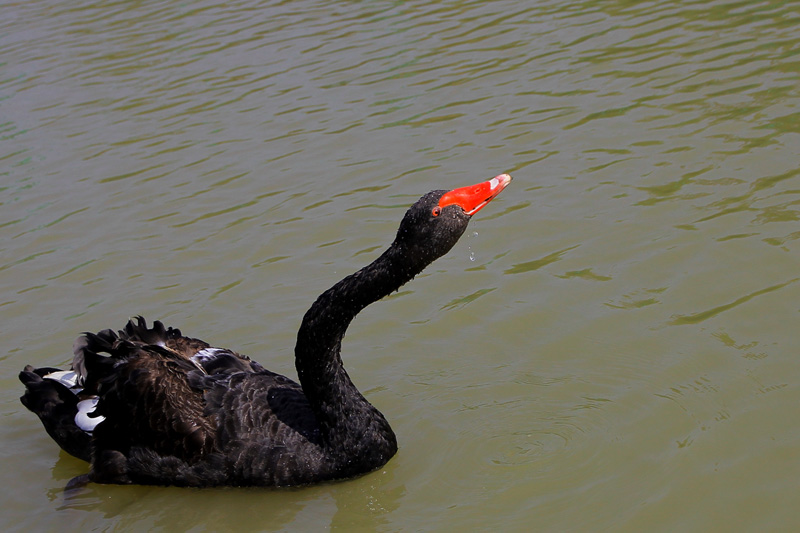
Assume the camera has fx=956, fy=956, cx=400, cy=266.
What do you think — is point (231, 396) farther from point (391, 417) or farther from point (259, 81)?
point (259, 81)

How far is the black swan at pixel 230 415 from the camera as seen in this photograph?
5.07m

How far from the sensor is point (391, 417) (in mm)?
5582

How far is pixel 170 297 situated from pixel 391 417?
236 centimetres

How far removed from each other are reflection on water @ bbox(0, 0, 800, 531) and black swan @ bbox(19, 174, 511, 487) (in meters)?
0.15

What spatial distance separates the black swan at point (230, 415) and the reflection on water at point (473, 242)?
15cm

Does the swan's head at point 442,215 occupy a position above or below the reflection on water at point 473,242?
above

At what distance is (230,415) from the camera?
5.18 metres

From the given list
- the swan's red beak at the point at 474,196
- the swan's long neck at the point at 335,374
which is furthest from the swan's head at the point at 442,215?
the swan's long neck at the point at 335,374

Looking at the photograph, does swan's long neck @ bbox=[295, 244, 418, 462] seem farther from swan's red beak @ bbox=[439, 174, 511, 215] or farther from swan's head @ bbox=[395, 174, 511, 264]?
swan's red beak @ bbox=[439, 174, 511, 215]

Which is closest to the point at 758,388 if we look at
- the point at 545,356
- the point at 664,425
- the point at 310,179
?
the point at 664,425

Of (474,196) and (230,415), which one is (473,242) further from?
(474,196)

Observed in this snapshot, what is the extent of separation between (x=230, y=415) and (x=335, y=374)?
617mm

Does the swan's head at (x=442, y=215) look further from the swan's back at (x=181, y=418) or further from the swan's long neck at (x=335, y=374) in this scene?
the swan's back at (x=181, y=418)

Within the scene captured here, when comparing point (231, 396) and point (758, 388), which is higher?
point (231, 396)
